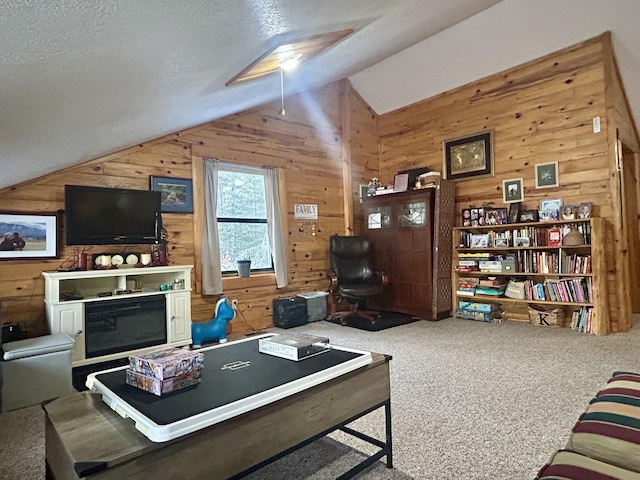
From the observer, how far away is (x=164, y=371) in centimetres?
131

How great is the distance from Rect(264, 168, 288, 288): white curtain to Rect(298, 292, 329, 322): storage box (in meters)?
0.39

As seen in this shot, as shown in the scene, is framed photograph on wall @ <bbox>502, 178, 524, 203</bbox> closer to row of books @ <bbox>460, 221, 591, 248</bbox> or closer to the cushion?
row of books @ <bbox>460, 221, 591, 248</bbox>

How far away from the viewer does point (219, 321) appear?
4016 mm

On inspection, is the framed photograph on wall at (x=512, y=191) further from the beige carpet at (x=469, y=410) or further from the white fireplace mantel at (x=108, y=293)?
the white fireplace mantel at (x=108, y=293)

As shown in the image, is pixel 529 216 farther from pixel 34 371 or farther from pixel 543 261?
pixel 34 371

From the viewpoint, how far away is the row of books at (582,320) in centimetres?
405

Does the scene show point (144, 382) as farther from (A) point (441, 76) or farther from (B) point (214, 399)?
(A) point (441, 76)

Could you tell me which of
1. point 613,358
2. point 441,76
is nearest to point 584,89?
point 441,76

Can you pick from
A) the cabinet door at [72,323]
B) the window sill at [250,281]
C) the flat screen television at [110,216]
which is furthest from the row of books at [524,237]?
the cabinet door at [72,323]

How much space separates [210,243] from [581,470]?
3951 mm

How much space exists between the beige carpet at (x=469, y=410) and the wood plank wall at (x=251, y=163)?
1.35 metres

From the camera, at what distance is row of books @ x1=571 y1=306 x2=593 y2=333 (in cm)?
405

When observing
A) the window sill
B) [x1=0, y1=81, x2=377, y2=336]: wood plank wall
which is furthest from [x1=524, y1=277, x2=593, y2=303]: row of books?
the window sill

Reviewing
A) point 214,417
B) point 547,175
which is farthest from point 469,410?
point 547,175
